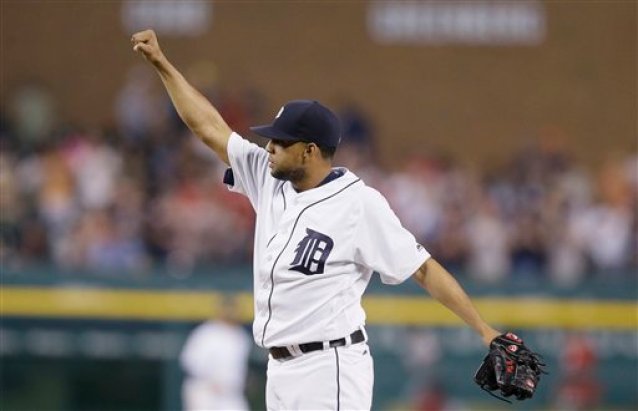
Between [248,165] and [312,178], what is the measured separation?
34cm

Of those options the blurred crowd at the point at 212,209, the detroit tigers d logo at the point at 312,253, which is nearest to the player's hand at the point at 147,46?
the detroit tigers d logo at the point at 312,253

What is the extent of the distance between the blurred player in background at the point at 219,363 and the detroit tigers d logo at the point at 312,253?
528 cm

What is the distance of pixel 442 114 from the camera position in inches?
680

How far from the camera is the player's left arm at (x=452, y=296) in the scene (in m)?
5.71

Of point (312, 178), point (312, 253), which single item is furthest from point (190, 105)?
point (312, 253)

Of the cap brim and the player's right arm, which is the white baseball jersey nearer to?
the cap brim

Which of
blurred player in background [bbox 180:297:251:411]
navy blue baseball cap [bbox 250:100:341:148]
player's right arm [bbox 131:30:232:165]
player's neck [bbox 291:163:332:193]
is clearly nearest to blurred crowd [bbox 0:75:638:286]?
blurred player in background [bbox 180:297:251:411]

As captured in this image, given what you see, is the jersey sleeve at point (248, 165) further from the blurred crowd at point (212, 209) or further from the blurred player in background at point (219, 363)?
the blurred crowd at point (212, 209)

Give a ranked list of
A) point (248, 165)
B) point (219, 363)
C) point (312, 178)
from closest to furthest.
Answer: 1. point (312, 178)
2. point (248, 165)
3. point (219, 363)

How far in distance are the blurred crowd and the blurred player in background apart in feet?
6.04

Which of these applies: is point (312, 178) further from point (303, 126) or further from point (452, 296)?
point (452, 296)

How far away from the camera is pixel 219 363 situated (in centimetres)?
1095

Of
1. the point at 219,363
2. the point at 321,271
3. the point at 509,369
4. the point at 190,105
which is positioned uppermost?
the point at 190,105

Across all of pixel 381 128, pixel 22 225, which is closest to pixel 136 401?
pixel 22 225
